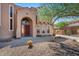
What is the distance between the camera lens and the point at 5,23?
413 cm

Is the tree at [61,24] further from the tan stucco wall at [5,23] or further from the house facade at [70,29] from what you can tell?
the tan stucco wall at [5,23]

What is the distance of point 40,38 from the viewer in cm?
419

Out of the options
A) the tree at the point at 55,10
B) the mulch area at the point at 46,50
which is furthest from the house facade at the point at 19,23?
the mulch area at the point at 46,50

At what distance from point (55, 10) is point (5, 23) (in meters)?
1.23

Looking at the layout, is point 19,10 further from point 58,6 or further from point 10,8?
point 58,6

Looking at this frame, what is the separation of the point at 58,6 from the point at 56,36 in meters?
A: 0.71

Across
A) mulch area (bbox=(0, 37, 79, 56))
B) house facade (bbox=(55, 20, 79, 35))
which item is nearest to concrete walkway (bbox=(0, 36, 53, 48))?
mulch area (bbox=(0, 37, 79, 56))

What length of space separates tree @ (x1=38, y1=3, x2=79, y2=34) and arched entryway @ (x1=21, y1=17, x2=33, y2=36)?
1.01ft

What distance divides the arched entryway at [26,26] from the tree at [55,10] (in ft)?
1.01

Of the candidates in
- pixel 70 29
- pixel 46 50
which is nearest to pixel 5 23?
pixel 46 50

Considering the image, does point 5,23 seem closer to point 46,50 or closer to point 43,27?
point 43,27

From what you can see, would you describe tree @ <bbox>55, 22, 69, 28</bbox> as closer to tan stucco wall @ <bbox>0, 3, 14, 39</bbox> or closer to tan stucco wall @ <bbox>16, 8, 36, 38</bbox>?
tan stucco wall @ <bbox>16, 8, 36, 38</bbox>

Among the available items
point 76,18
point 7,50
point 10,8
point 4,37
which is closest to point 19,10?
point 10,8

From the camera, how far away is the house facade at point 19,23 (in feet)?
13.5
